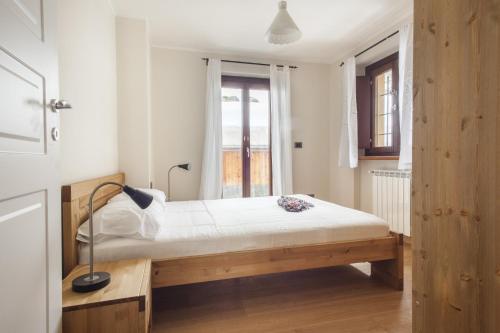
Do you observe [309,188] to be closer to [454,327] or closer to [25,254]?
[454,327]

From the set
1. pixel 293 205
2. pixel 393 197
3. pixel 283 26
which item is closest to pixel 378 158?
pixel 393 197

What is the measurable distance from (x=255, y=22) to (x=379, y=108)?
2.11m

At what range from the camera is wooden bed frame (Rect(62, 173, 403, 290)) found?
4.97ft

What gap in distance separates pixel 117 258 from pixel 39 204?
34.1 inches

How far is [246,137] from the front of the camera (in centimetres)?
416

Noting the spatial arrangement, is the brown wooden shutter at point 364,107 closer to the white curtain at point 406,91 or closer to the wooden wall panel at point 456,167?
the white curtain at point 406,91

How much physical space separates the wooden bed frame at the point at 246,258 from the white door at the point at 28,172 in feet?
1.92

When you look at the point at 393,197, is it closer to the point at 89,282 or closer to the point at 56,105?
the point at 89,282

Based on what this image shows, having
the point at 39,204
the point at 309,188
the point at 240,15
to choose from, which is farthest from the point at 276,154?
the point at 39,204

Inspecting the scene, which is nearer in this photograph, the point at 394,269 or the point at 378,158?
the point at 394,269

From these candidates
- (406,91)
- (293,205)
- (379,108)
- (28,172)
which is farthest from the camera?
(379,108)

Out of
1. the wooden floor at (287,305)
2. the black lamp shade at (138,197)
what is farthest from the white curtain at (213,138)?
the black lamp shade at (138,197)

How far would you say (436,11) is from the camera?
100 centimetres

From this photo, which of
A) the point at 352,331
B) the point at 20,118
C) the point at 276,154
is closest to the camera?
the point at 20,118
